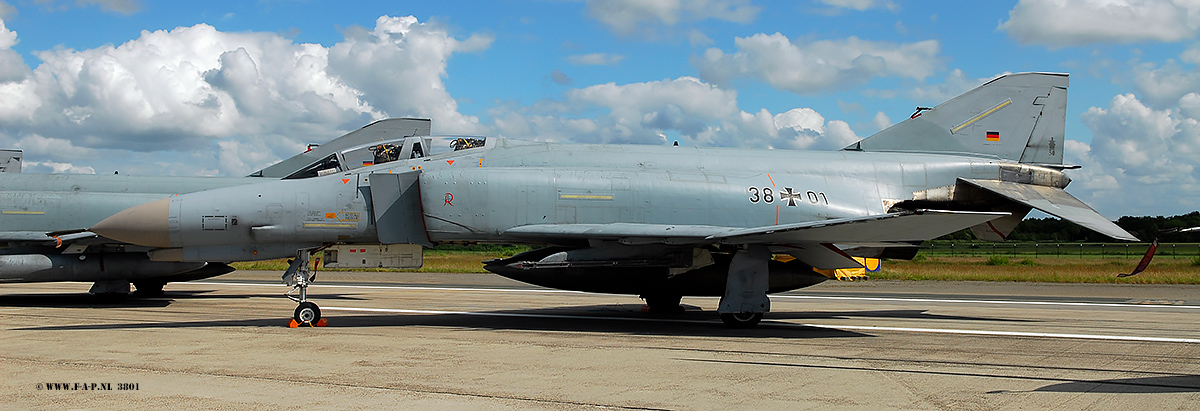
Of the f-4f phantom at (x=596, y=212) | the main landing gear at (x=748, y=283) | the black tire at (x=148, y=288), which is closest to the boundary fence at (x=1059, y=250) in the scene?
the f-4f phantom at (x=596, y=212)

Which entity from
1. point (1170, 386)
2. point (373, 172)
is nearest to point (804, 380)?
point (1170, 386)

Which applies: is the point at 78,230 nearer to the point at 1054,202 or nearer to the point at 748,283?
the point at 748,283

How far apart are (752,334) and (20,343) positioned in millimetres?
8375

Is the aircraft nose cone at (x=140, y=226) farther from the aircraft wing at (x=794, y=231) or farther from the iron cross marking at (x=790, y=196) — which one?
the iron cross marking at (x=790, y=196)

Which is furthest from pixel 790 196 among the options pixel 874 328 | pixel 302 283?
pixel 302 283

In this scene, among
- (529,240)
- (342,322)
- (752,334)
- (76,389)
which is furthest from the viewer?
(342,322)

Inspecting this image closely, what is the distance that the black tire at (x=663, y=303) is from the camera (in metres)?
13.6

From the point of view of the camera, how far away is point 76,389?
19.5 ft

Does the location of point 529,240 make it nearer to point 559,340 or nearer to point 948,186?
point 559,340

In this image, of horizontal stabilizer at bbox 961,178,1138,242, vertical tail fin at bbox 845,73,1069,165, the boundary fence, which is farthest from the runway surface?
the boundary fence

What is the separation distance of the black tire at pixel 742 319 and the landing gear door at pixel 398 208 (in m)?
4.23

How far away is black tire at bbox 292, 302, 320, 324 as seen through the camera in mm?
10922

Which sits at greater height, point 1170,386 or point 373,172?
point 373,172

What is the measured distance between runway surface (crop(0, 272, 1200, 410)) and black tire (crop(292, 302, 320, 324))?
311 millimetres
